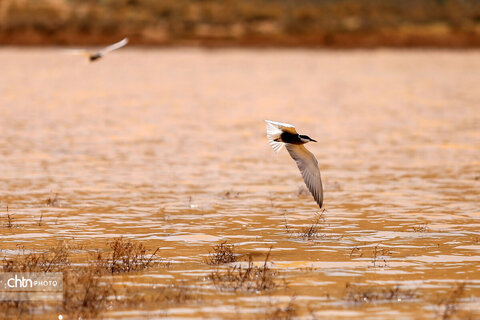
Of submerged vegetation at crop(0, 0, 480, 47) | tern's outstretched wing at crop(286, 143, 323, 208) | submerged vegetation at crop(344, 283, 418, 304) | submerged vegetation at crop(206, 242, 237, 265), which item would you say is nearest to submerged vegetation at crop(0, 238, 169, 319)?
submerged vegetation at crop(206, 242, 237, 265)

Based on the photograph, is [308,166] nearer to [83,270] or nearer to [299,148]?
[299,148]

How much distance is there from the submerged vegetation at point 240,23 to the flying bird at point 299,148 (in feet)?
161

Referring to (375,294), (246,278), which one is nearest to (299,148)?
(246,278)

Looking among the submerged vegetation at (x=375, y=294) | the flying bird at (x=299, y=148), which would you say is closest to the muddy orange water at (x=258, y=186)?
the submerged vegetation at (x=375, y=294)

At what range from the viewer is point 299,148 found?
42.7 ft

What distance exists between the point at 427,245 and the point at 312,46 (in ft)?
177

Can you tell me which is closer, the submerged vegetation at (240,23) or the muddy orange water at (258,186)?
the muddy orange water at (258,186)

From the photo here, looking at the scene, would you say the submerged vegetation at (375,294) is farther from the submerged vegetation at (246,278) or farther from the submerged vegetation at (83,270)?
the submerged vegetation at (83,270)

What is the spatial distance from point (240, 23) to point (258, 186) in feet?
184

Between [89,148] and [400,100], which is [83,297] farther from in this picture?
[400,100]

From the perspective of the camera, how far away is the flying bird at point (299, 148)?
41.2 ft

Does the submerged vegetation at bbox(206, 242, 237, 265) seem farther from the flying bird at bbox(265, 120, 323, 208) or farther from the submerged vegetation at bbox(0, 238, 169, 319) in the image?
the flying bird at bbox(265, 120, 323, 208)

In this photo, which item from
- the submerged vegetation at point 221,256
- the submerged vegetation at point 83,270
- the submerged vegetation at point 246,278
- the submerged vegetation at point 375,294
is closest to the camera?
the submerged vegetation at point 83,270

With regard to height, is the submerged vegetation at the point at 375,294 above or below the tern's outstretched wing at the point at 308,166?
below
